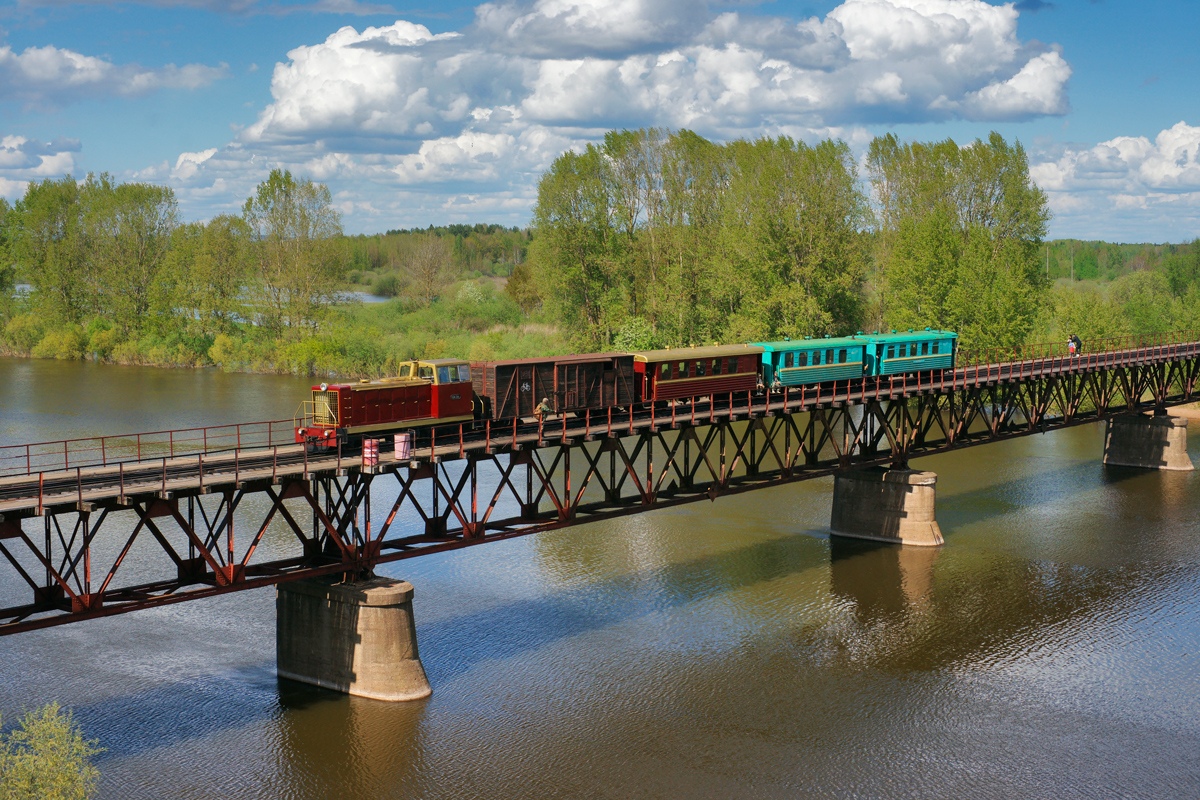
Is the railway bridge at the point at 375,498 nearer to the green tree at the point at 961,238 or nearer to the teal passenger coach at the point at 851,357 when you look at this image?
the teal passenger coach at the point at 851,357

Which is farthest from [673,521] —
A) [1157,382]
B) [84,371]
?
[84,371]

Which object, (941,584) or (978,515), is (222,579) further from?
(978,515)

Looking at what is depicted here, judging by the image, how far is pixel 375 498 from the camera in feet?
206

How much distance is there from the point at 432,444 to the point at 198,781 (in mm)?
12371

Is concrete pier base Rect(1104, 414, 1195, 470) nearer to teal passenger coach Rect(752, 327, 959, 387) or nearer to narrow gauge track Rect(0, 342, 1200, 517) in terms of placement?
narrow gauge track Rect(0, 342, 1200, 517)

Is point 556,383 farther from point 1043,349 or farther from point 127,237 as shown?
point 127,237

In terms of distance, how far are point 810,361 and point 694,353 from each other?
8875mm

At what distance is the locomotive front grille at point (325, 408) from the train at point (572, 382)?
3 cm

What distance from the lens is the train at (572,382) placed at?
39.1 meters

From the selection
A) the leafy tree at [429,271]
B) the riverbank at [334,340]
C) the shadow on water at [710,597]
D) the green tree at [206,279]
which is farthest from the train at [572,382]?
the leafy tree at [429,271]

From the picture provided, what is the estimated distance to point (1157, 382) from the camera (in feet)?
264

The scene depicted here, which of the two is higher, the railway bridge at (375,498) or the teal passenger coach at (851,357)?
the teal passenger coach at (851,357)

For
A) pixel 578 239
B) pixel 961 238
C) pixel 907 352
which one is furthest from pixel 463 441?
pixel 961 238

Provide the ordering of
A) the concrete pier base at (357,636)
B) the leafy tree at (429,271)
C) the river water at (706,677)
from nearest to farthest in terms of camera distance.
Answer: the river water at (706,677) → the concrete pier base at (357,636) → the leafy tree at (429,271)
